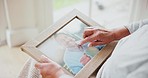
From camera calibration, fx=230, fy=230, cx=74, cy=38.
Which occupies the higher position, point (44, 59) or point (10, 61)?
point (44, 59)

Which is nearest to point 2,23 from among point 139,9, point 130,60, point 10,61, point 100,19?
point 10,61

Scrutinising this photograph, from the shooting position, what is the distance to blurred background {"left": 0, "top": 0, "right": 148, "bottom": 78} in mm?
1506

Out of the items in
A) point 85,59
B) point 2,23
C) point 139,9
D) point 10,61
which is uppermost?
point 85,59

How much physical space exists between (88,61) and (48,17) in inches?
37.0

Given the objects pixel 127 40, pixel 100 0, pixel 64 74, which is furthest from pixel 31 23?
pixel 127 40

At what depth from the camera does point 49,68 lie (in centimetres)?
71

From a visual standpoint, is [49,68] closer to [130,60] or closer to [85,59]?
[85,59]

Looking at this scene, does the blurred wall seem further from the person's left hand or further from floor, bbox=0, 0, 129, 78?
the person's left hand

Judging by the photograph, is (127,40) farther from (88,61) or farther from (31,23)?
(31,23)

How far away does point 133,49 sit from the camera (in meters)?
0.56

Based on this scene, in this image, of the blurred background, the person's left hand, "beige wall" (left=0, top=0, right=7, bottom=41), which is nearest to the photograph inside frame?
the person's left hand

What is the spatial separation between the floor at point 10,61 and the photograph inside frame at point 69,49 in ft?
2.32

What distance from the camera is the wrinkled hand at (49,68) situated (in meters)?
0.70

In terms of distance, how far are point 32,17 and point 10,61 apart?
0.33 m
